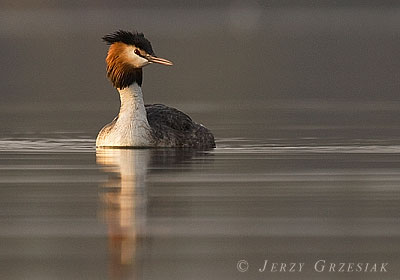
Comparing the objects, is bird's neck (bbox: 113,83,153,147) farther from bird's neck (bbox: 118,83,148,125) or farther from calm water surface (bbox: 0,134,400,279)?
calm water surface (bbox: 0,134,400,279)

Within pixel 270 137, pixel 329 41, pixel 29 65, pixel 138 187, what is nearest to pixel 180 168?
pixel 138 187

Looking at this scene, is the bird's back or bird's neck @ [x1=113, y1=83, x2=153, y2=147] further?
the bird's back

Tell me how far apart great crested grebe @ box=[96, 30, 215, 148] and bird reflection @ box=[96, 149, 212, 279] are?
1.01 feet

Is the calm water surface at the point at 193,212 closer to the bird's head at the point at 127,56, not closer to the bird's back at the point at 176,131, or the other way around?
the bird's back at the point at 176,131

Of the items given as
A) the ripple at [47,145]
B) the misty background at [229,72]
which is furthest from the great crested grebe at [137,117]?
the misty background at [229,72]

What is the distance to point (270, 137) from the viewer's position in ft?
83.3

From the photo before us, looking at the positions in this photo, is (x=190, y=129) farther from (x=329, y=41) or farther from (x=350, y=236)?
(x=329, y=41)

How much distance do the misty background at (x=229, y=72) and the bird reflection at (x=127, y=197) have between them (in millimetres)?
4190

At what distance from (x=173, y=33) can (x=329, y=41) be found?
15.3 metres

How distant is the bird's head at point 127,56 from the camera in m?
23.5

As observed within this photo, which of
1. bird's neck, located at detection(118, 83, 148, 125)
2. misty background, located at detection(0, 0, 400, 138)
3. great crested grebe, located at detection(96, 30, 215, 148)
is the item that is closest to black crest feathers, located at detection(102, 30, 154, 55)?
great crested grebe, located at detection(96, 30, 215, 148)

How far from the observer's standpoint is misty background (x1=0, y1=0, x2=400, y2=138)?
30562 mm

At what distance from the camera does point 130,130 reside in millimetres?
22875

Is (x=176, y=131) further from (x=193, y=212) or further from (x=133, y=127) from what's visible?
(x=193, y=212)
